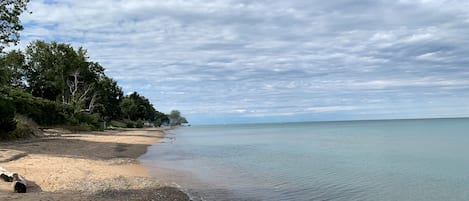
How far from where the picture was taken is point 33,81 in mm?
65562

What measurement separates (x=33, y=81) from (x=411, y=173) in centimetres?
6209

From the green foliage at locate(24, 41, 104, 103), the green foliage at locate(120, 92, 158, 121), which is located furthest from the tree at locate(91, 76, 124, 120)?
the green foliage at locate(24, 41, 104, 103)

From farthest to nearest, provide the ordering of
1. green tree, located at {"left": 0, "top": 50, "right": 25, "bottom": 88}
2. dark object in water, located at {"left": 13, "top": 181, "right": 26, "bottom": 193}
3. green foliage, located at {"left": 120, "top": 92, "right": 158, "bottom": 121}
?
green foliage, located at {"left": 120, "top": 92, "right": 158, "bottom": 121}
green tree, located at {"left": 0, "top": 50, "right": 25, "bottom": 88}
dark object in water, located at {"left": 13, "top": 181, "right": 26, "bottom": 193}

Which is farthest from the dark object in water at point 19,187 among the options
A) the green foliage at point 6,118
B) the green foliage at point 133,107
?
the green foliage at point 133,107

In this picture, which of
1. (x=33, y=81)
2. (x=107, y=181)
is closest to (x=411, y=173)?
(x=107, y=181)

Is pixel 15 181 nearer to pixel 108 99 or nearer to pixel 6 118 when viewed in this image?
pixel 6 118

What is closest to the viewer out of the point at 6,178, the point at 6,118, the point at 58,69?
the point at 6,178

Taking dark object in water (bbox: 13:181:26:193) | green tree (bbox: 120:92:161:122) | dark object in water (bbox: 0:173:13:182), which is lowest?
dark object in water (bbox: 13:181:26:193)

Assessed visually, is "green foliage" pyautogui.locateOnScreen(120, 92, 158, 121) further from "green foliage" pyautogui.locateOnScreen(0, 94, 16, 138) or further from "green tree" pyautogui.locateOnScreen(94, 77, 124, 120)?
"green foliage" pyautogui.locateOnScreen(0, 94, 16, 138)

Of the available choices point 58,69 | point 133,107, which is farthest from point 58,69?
point 133,107

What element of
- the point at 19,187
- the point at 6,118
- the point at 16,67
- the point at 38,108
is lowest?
the point at 19,187

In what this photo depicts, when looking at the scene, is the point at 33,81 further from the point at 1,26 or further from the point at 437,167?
the point at 437,167

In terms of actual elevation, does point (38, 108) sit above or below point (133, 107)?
below

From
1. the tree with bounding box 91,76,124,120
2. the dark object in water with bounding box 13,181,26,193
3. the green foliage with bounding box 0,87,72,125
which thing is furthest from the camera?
the tree with bounding box 91,76,124,120
